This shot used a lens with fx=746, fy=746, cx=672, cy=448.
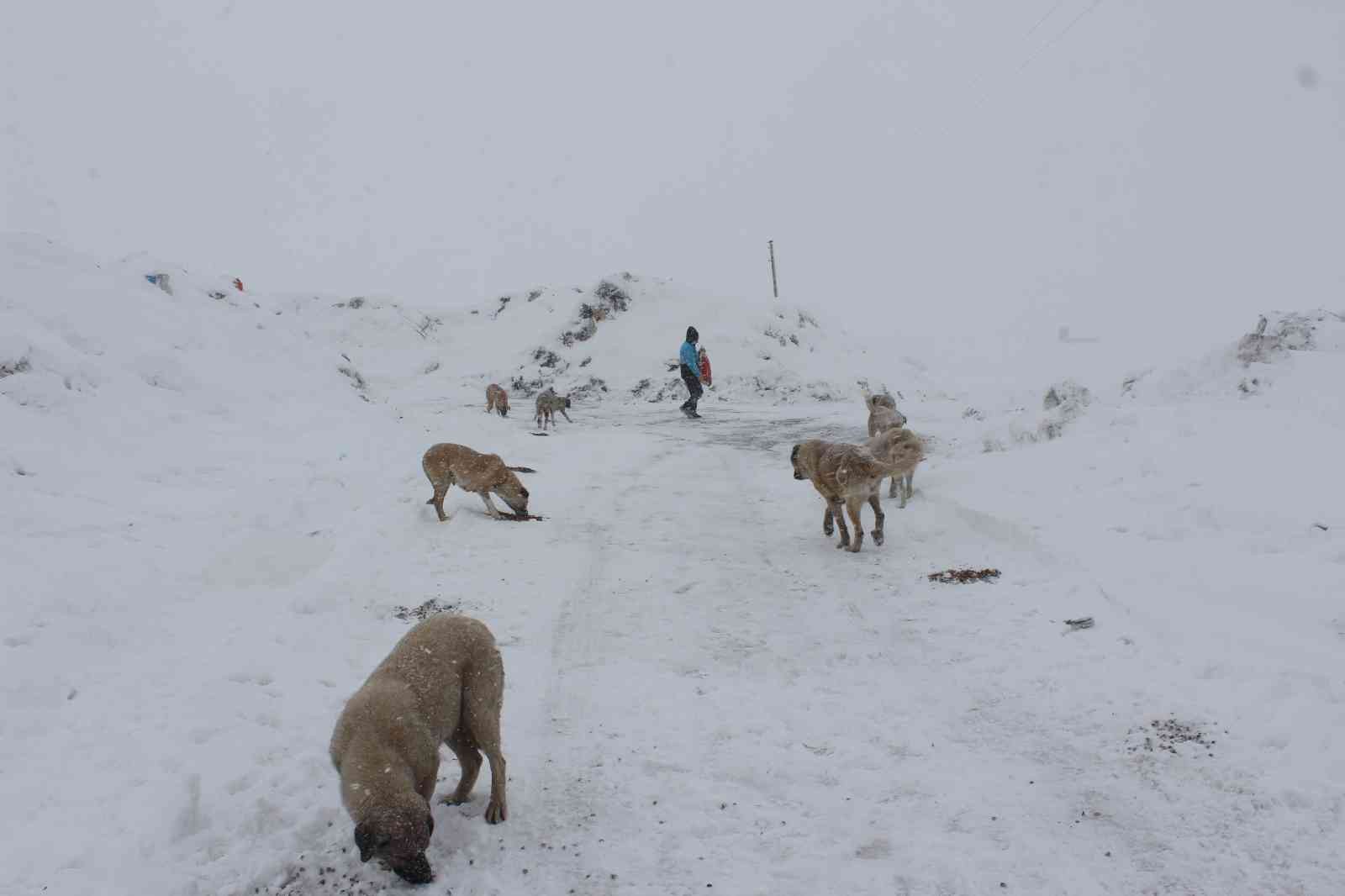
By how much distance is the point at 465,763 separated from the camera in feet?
A: 12.7

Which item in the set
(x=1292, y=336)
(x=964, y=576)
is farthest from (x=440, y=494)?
(x=1292, y=336)

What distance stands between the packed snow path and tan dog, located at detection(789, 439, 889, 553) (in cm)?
35

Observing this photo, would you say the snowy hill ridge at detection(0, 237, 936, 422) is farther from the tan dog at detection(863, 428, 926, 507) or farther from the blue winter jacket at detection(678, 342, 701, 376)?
the tan dog at detection(863, 428, 926, 507)

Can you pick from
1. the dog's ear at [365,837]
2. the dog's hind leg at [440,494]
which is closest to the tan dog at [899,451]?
the dog's hind leg at [440,494]

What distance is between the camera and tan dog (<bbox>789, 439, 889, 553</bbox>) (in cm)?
815

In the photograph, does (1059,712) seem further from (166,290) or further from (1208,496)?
(166,290)

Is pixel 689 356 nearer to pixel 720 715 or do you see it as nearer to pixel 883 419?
pixel 883 419

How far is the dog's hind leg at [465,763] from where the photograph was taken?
152 inches

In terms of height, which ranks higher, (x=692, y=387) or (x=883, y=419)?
(x=692, y=387)

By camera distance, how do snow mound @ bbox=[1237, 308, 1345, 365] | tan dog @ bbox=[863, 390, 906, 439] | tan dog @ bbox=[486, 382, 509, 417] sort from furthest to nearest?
tan dog @ bbox=[486, 382, 509, 417], tan dog @ bbox=[863, 390, 906, 439], snow mound @ bbox=[1237, 308, 1345, 365]

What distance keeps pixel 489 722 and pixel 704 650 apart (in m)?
2.21

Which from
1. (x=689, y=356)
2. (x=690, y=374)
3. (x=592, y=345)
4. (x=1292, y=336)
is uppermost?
(x=592, y=345)

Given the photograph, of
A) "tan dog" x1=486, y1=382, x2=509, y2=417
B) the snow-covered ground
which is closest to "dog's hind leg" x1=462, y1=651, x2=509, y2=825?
the snow-covered ground

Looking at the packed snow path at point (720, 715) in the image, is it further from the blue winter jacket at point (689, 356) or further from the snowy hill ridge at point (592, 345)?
the blue winter jacket at point (689, 356)
